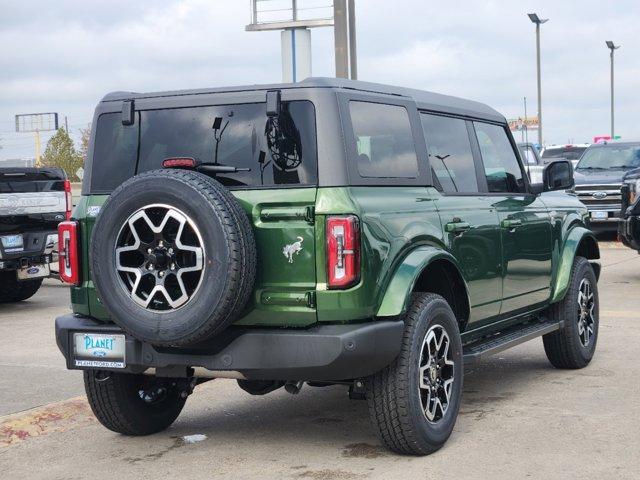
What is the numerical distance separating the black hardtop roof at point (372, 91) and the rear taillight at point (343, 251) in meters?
0.75

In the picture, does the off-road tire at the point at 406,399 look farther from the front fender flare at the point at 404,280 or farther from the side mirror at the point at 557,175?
the side mirror at the point at 557,175

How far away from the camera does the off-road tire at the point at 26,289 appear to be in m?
14.0

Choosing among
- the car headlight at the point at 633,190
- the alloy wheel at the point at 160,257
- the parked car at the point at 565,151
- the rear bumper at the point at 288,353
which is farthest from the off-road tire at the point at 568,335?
the parked car at the point at 565,151

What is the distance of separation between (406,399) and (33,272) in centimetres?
855

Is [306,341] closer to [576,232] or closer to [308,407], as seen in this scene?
[308,407]

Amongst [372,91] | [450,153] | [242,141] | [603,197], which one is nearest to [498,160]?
[450,153]

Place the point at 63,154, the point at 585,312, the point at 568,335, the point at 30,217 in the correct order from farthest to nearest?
the point at 63,154
the point at 30,217
the point at 585,312
the point at 568,335

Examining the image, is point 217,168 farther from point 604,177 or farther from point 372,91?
point 604,177

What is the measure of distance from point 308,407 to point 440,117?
2.04 m

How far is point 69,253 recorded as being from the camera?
6.04 meters

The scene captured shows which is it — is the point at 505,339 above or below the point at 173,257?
below

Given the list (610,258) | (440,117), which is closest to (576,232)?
(440,117)

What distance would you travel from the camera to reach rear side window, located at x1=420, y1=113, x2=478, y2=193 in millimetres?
6582

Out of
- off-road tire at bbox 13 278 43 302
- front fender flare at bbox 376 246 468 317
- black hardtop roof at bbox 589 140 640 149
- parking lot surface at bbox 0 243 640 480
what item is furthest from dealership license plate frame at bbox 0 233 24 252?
black hardtop roof at bbox 589 140 640 149
